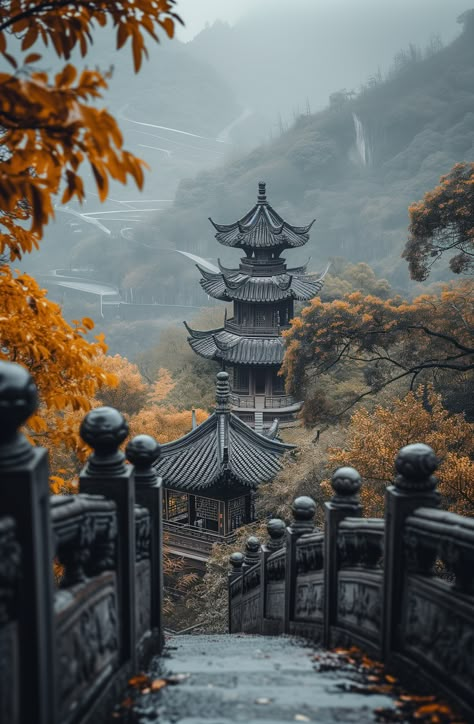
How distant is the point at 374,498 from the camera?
12039 millimetres

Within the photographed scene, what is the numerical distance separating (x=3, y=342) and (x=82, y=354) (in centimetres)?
58

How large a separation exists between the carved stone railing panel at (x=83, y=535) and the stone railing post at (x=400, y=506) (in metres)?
1.41

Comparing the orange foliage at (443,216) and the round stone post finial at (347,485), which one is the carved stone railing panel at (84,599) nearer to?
the round stone post finial at (347,485)

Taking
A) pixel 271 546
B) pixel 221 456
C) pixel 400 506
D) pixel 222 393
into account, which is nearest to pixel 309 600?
pixel 400 506

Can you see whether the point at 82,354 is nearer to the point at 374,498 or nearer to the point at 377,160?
the point at 374,498

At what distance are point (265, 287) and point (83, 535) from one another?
26.7 m

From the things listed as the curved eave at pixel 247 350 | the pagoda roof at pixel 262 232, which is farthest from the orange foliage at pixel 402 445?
the pagoda roof at pixel 262 232

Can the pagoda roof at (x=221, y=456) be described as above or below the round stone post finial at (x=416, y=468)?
below

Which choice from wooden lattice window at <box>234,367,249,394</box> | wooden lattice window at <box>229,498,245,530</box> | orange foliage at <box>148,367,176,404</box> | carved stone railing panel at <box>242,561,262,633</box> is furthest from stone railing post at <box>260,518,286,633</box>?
orange foliage at <box>148,367,176,404</box>

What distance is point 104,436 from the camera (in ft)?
10.6

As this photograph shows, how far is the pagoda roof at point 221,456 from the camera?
734 inches

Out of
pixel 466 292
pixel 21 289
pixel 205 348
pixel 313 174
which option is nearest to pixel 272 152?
pixel 313 174

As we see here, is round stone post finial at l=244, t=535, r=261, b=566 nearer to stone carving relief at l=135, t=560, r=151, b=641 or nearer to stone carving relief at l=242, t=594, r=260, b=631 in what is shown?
stone carving relief at l=242, t=594, r=260, b=631

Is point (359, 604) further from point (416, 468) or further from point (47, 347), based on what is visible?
point (47, 347)
